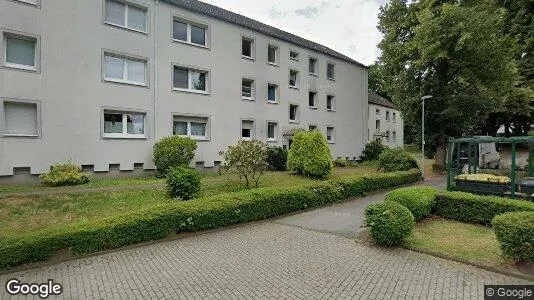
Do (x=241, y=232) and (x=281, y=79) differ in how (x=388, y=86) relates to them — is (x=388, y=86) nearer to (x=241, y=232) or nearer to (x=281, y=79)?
(x=281, y=79)

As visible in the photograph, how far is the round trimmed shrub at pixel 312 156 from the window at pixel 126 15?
11.5 meters

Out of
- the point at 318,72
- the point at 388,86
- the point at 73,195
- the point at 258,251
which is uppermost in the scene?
the point at 318,72

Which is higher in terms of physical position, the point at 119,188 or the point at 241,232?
the point at 119,188

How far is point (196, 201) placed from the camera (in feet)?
32.1

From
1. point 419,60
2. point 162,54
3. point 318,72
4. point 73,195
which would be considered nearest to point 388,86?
point 419,60

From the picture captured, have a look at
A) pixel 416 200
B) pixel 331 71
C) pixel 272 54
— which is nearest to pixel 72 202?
pixel 416 200

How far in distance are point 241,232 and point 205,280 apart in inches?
137

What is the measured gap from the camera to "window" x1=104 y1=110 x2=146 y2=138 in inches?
677

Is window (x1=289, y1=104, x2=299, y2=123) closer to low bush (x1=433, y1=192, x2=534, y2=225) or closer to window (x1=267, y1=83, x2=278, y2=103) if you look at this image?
window (x1=267, y1=83, x2=278, y2=103)

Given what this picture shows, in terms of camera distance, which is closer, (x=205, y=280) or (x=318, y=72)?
(x=205, y=280)

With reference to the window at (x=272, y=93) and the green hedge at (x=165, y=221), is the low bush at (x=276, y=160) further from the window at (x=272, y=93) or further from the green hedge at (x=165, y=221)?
the green hedge at (x=165, y=221)

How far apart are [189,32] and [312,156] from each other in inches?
454

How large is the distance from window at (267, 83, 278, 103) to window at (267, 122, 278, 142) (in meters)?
1.91

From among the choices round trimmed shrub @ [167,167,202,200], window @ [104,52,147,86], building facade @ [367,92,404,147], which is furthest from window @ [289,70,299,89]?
round trimmed shrub @ [167,167,202,200]
